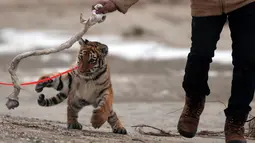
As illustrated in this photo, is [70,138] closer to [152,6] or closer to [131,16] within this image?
[131,16]

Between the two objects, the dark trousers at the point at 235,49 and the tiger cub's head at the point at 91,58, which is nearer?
the dark trousers at the point at 235,49

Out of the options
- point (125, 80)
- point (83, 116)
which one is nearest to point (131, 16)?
point (125, 80)

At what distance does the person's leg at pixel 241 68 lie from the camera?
6.23 m

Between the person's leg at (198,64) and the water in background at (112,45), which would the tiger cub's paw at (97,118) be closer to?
the person's leg at (198,64)

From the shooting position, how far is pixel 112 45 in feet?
64.0

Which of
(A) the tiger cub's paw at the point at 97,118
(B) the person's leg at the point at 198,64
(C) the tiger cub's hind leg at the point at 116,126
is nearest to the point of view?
(B) the person's leg at the point at 198,64

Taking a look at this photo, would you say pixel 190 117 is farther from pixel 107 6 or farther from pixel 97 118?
pixel 107 6

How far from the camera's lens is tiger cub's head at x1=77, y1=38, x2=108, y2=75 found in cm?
689

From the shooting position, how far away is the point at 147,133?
7.54m

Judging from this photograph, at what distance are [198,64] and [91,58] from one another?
991 mm

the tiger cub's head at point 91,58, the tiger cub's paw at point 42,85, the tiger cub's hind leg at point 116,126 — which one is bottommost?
the tiger cub's hind leg at point 116,126

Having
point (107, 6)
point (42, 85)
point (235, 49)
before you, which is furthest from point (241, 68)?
point (42, 85)

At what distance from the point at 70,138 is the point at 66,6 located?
25.9 metres

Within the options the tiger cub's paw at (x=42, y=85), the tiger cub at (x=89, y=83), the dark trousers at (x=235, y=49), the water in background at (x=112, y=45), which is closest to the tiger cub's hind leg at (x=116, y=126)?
the tiger cub at (x=89, y=83)
